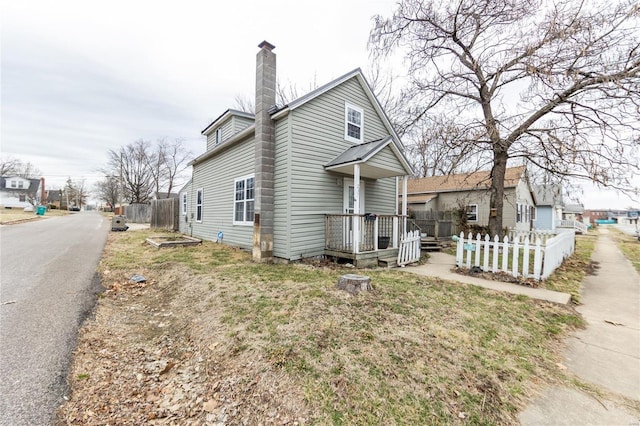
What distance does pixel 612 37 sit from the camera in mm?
7480

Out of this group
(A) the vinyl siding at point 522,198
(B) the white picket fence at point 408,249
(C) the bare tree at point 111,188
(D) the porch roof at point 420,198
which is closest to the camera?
(B) the white picket fence at point 408,249

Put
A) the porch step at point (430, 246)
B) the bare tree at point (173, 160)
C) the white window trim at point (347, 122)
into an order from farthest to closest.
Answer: the bare tree at point (173, 160)
the porch step at point (430, 246)
the white window trim at point (347, 122)

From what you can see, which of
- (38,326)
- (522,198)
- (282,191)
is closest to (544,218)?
(522,198)

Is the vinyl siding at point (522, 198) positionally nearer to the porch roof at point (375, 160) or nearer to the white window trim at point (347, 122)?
the white window trim at point (347, 122)

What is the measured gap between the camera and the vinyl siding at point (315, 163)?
25.6ft

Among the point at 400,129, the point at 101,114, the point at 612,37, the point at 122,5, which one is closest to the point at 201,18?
the point at 122,5

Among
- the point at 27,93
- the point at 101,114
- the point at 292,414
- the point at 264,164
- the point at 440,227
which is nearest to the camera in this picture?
the point at 292,414

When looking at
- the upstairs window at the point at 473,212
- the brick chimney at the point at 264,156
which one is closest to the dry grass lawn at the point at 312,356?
the brick chimney at the point at 264,156

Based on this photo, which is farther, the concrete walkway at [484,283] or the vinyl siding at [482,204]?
the vinyl siding at [482,204]

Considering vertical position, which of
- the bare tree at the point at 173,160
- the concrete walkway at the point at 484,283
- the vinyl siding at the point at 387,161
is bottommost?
the concrete walkway at the point at 484,283

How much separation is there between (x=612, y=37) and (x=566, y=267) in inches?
266

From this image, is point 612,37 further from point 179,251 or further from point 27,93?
point 27,93

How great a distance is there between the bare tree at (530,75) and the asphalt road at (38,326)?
10842 millimetres

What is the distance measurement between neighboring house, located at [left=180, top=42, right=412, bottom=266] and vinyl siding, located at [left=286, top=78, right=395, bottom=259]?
3 centimetres
